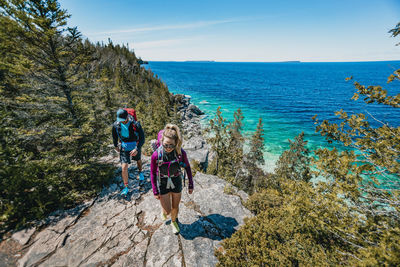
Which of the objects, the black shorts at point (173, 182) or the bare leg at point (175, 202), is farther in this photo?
the bare leg at point (175, 202)

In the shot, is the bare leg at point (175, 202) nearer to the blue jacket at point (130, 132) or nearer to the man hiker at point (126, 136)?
Answer: the man hiker at point (126, 136)

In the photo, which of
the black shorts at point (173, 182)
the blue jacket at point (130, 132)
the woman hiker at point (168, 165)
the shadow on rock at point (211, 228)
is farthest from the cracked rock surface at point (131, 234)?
the blue jacket at point (130, 132)

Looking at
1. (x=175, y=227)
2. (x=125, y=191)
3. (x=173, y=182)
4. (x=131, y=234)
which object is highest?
(x=173, y=182)

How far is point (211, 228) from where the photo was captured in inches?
198

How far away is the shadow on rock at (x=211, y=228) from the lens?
469 cm

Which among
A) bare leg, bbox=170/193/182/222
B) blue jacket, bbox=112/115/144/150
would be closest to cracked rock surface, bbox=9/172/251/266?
bare leg, bbox=170/193/182/222

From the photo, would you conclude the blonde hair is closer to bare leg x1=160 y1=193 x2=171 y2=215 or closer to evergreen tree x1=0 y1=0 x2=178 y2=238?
bare leg x1=160 y1=193 x2=171 y2=215

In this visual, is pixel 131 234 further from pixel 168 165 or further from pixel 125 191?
pixel 168 165

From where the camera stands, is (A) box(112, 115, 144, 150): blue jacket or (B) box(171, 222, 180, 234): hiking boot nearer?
(B) box(171, 222, 180, 234): hiking boot

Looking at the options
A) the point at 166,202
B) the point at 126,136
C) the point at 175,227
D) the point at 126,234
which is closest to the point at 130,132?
the point at 126,136

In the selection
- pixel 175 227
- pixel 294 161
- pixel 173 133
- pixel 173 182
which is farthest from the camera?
pixel 294 161

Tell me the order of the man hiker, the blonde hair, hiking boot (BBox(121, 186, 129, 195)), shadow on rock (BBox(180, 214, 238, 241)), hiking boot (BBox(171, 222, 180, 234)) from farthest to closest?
hiking boot (BBox(121, 186, 129, 195))
the man hiker
shadow on rock (BBox(180, 214, 238, 241))
hiking boot (BBox(171, 222, 180, 234))
the blonde hair

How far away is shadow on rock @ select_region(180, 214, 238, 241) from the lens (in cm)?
469

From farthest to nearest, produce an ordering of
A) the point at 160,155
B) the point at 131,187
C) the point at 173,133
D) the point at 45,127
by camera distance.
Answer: the point at 131,187 → the point at 45,127 → the point at 160,155 → the point at 173,133
